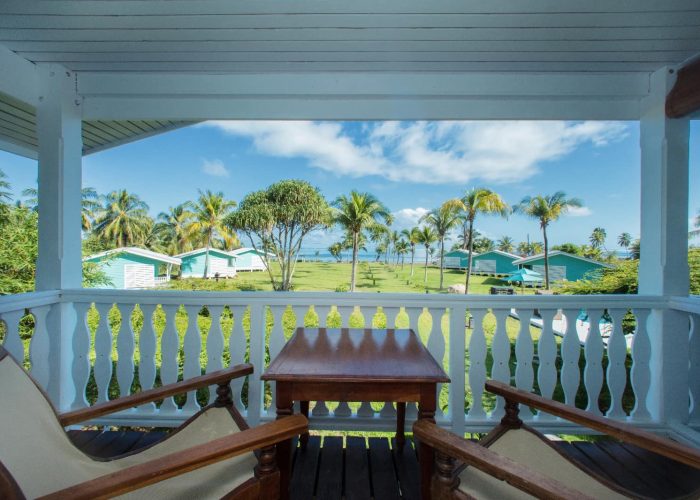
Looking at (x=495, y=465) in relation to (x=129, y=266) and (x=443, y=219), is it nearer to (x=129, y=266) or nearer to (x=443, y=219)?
(x=129, y=266)

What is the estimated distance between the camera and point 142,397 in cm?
125

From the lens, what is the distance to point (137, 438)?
194 centimetres

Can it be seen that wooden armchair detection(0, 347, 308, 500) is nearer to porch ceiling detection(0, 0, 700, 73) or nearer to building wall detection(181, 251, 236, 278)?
porch ceiling detection(0, 0, 700, 73)

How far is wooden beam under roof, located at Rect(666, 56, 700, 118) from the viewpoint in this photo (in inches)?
74.8

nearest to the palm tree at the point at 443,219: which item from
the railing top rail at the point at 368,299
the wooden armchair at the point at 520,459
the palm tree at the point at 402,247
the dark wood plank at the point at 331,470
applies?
the palm tree at the point at 402,247

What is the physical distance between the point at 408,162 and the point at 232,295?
68.6 ft

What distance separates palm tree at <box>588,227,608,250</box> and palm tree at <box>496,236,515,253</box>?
805 cm

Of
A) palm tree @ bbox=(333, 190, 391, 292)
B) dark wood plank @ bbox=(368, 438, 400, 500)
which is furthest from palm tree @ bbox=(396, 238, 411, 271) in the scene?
dark wood plank @ bbox=(368, 438, 400, 500)

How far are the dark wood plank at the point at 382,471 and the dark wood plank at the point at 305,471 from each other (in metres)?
0.31

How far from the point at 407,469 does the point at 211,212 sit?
77.2ft

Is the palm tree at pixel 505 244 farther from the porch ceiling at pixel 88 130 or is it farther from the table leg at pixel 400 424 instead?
the porch ceiling at pixel 88 130

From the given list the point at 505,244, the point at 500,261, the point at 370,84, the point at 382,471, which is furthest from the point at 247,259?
the point at 382,471

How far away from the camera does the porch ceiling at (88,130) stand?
2807 millimetres

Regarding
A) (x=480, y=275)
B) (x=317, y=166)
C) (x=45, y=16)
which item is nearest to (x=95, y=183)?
(x=317, y=166)
